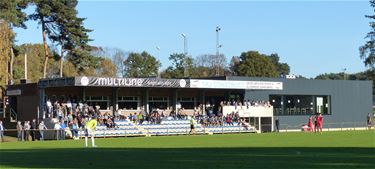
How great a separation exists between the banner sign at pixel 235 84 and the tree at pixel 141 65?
170 feet

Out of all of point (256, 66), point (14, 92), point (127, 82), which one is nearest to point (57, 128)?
point (127, 82)

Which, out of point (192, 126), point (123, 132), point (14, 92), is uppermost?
point (14, 92)

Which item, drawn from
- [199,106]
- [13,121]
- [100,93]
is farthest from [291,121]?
[13,121]

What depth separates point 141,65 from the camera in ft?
391

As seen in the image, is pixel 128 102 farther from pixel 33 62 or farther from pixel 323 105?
pixel 33 62

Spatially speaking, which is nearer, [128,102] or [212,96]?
[128,102]

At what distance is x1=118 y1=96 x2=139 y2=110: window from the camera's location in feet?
201

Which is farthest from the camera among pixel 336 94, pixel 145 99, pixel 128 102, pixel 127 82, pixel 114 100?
pixel 336 94

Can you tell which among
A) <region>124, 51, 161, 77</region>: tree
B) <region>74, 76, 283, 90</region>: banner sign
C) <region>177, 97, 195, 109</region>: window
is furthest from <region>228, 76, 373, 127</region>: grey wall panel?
<region>124, 51, 161, 77</region>: tree

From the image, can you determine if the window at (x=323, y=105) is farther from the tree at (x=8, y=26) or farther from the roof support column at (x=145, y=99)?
the tree at (x=8, y=26)

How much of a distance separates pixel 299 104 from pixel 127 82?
1112 inches

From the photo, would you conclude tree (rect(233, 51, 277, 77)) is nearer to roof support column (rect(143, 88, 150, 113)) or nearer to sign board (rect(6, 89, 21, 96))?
roof support column (rect(143, 88, 150, 113))

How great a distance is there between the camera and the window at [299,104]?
7481cm

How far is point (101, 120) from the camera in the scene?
177 ft
